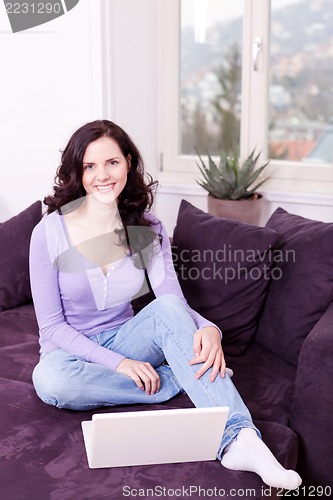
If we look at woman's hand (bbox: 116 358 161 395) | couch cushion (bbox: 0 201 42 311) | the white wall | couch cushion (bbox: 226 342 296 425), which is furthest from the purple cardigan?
the white wall

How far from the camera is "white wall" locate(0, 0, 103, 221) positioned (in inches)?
118

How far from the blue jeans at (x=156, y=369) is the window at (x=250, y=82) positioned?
1.52 meters

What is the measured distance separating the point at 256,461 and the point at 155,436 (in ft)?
0.77

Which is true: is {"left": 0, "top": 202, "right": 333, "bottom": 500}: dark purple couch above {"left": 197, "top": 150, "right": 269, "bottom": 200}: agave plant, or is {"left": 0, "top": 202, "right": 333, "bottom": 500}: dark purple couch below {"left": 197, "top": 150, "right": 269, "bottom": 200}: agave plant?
below

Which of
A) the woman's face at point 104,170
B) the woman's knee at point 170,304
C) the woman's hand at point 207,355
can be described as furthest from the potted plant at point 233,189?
the woman's hand at point 207,355

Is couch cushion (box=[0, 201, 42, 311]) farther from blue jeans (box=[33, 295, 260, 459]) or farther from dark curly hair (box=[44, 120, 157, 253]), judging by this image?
blue jeans (box=[33, 295, 260, 459])

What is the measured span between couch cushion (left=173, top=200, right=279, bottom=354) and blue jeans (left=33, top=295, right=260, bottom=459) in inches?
15.6

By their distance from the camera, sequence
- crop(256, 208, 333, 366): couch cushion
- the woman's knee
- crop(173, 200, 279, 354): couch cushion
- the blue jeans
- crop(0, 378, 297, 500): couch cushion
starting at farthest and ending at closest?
crop(173, 200, 279, 354): couch cushion < crop(256, 208, 333, 366): couch cushion < the woman's knee < the blue jeans < crop(0, 378, 297, 500): couch cushion

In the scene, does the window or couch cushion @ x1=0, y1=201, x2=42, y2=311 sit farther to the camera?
the window

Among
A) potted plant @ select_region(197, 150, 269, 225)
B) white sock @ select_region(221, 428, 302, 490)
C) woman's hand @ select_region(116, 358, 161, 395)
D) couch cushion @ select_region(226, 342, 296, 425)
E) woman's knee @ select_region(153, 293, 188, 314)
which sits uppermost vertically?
potted plant @ select_region(197, 150, 269, 225)

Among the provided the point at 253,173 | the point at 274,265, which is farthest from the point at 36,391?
the point at 253,173

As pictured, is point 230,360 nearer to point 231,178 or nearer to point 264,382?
point 264,382

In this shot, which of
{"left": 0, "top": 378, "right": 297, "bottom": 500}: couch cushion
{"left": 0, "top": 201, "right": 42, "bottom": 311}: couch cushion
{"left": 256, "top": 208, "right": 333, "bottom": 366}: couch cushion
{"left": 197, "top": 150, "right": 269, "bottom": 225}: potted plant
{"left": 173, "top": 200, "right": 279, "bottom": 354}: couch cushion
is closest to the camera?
{"left": 0, "top": 378, "right": 297, "bottom": 500}: couch cushion

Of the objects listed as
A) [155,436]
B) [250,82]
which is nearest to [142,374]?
[155,436]
